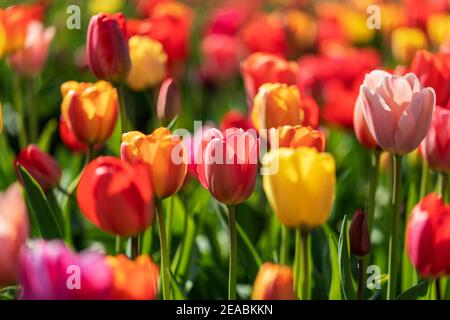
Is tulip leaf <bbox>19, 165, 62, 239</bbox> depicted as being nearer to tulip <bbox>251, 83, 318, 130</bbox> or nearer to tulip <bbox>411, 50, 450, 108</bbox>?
tulip <bbox>251, 83, 318, 130</bbox>

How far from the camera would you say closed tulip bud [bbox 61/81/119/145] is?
1334 millimetres

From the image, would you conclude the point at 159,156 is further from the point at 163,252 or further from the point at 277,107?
the point at 277,107

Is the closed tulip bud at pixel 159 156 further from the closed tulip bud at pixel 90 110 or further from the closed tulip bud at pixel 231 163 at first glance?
the closed tulip bud at pixel 90 110

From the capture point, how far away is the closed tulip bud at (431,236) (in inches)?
43.1

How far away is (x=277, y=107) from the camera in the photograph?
4.34 ft

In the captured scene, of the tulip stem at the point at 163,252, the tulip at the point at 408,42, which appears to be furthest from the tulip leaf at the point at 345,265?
the tulip at the point at 408,42

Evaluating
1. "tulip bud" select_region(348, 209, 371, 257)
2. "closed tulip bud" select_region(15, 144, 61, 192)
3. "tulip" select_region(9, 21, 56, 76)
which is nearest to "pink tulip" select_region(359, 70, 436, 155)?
"tulip bud" select_region(348, 209, 371, 257)

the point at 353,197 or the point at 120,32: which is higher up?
the point at 120,32

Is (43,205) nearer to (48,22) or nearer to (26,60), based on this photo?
(26,60)

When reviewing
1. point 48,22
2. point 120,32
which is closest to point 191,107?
point 48,22

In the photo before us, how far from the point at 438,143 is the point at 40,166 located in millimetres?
569

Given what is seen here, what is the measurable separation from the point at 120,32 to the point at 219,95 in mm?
1361

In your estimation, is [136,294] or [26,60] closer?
[136,294]

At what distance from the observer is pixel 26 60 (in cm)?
180
